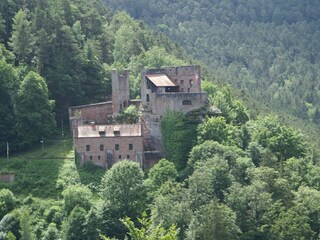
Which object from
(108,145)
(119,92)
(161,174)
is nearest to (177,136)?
(161,174)

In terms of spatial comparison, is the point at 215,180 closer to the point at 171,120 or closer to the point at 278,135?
the point at 171,120

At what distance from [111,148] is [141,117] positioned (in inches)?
224

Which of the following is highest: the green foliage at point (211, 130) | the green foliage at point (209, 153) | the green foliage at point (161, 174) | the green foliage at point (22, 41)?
the green foliage at point (22, 41)

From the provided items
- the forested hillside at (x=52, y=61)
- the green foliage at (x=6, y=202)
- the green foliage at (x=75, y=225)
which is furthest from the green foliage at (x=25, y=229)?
the forested hillside at (x=52, y=61)

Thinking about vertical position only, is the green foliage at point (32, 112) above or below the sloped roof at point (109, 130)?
above

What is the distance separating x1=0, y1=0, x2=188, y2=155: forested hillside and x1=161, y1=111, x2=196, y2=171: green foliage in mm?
12679

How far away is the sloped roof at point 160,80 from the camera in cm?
7906

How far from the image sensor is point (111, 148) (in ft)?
236

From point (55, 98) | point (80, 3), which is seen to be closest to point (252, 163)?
point (55, 98)

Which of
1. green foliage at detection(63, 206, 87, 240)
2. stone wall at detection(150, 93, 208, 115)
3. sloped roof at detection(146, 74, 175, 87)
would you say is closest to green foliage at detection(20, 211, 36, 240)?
green foliage at detection(63, 206, 87, 240)

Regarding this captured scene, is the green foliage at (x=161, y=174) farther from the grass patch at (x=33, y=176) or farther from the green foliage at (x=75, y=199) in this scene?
the grass patch at (x=33, y=176)

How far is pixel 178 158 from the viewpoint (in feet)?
241

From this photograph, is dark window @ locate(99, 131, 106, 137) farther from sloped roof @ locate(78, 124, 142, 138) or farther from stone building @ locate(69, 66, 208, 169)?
sloped roof @ locate(78, 124, 142, 138)

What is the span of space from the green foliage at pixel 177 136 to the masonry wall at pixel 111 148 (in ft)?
10.7
